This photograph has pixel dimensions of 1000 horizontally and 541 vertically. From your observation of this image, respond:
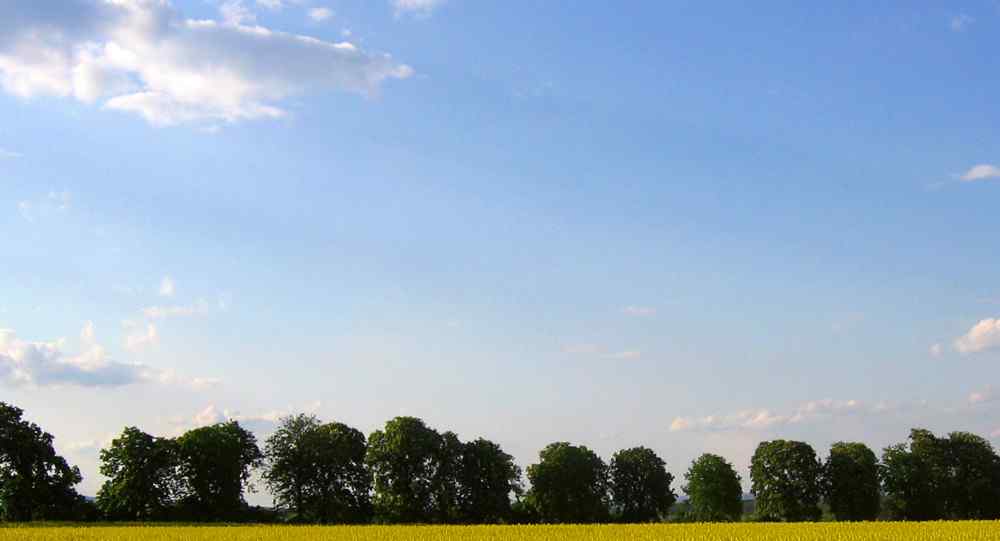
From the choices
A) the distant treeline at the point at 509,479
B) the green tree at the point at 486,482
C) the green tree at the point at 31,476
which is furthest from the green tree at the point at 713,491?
the green tree at the point at 31,476

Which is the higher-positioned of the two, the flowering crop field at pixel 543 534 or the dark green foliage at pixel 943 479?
the dark green foliage at pixel 943 479

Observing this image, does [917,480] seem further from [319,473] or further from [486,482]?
[319,473]

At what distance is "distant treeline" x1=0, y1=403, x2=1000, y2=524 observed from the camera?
9938cm

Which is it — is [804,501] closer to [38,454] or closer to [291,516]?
[291,516]

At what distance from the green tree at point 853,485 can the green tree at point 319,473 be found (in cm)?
4925

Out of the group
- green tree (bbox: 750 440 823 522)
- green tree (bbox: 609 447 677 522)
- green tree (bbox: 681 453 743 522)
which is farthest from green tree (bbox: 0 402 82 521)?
green tree (bbox: 750 440 823 522)

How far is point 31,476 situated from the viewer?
92.8 m

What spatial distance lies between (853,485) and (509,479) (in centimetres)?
3637

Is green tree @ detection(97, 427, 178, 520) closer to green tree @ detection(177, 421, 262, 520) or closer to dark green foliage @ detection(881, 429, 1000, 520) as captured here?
green tree @ detection(177, 421, 262, 520)

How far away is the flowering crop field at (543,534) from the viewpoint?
47.2 m

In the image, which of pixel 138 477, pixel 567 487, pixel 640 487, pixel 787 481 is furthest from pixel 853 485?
pixel 138 477

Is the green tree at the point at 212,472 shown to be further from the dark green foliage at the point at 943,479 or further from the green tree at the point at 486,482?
the dark green foliage at the point at 943,479

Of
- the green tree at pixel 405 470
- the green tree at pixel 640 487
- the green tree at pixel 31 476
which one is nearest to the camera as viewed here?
the green tree at pixel 31 476

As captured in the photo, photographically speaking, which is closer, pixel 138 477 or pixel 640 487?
pixel 138 477
